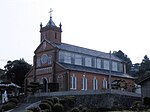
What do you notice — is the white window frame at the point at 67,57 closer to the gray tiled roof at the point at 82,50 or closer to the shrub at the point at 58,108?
the gray tiled roof at the point at 82,50

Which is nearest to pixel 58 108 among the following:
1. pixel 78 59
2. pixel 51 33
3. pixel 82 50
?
pixel 78 59

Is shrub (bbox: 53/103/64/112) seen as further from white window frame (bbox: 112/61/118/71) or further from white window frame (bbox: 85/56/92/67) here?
white window frame (bbox: 112/61/118/71)

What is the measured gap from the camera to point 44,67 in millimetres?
75375

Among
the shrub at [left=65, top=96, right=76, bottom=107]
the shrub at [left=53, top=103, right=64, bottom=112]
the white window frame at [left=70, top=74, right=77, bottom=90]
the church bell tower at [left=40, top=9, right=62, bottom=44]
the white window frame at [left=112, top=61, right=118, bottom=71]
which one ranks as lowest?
the shrub at [left=53, top=103, right=64, bottom=112]

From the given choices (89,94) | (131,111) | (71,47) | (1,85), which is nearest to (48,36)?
(71,47)

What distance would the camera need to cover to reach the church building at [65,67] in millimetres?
69969

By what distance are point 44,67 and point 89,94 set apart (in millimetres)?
25968

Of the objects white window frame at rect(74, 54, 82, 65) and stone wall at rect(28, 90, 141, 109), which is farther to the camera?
white window frame at rect(74, 54, 82, 65)

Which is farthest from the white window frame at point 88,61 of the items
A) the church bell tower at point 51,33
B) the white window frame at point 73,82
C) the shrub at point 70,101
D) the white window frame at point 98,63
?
the shrub at point 70,101

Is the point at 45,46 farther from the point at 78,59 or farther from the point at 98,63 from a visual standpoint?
the point at 98,63

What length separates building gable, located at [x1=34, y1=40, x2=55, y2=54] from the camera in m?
74.9

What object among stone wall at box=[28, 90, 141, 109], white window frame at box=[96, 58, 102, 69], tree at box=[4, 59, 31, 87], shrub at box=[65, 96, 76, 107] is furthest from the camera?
tree at box=[4, 59, 31, 87]

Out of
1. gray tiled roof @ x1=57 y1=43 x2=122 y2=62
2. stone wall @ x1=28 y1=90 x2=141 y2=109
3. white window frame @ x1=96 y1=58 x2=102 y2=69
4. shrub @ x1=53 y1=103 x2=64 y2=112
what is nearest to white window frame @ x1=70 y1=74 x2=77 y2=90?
gray tiled roof @ x1=57 y1=43 x2=122 y2=62

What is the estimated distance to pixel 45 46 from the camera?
76.1m
